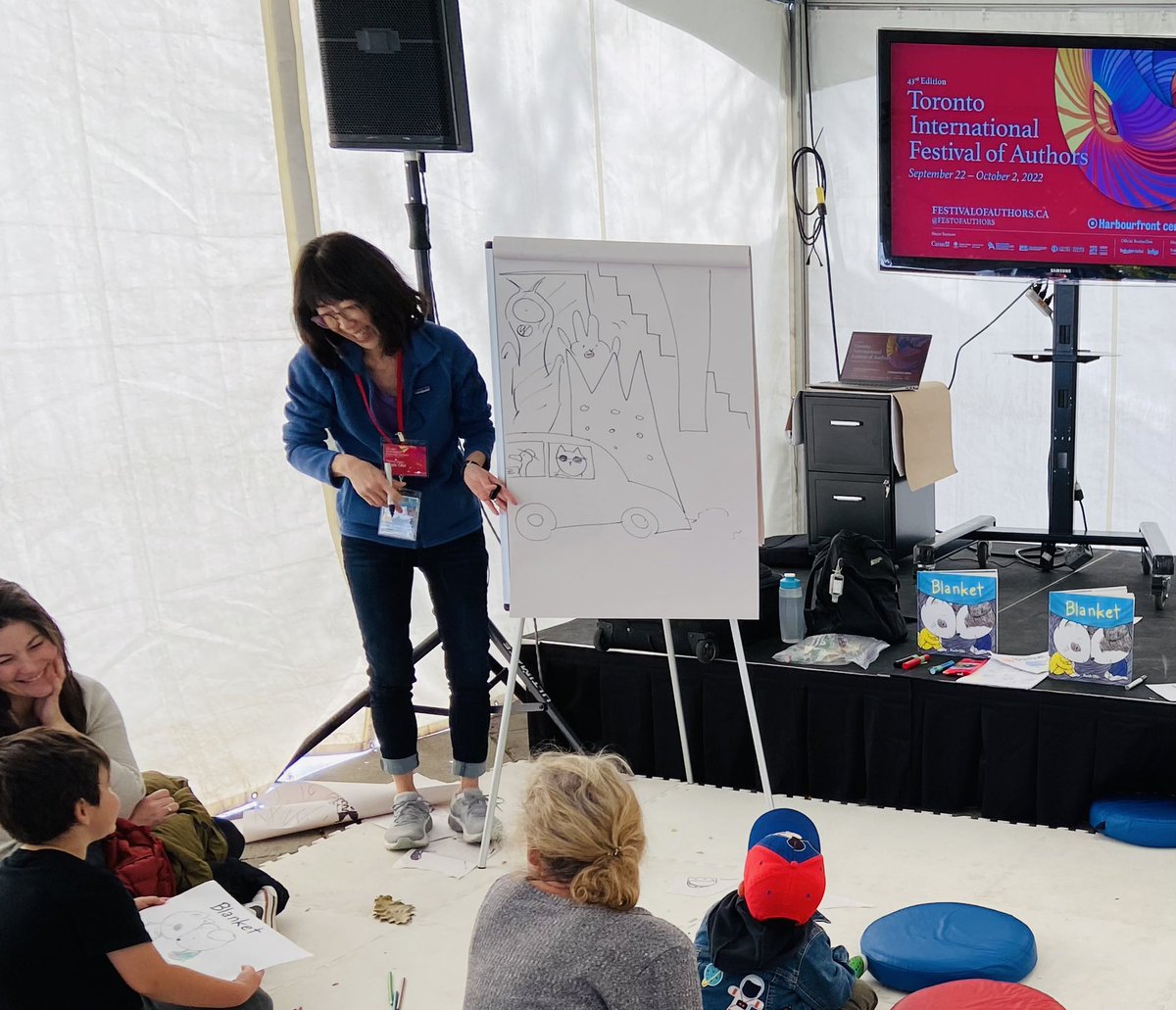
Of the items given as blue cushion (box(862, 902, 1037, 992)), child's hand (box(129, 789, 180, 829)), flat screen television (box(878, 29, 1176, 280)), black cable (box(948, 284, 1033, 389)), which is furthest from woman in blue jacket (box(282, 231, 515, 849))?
black cable (box(948, 284, 1033, 389))

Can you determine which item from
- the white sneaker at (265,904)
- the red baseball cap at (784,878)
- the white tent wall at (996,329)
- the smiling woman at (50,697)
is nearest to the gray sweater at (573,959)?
the red baseball cap at (784,878)

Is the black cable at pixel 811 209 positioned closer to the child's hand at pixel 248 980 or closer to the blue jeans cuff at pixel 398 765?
the blue jeans cuff at pixel 398 765

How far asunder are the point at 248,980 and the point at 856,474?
262 centimetres

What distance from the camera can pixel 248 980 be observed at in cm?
210

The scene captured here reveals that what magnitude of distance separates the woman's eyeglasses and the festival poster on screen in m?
2.30

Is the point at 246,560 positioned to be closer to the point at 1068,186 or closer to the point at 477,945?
the point at 477,945

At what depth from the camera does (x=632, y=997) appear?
1.43 m

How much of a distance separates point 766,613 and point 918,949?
131 cm

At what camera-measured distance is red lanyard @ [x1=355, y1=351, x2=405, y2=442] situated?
9.37 ft

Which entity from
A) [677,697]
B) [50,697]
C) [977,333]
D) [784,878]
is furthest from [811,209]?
[784,878]

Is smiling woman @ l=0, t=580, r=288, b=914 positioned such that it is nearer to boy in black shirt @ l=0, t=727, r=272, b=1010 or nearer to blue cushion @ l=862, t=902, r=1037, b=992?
boy in black shirt @ l=0, t=727, r=272, b=1010

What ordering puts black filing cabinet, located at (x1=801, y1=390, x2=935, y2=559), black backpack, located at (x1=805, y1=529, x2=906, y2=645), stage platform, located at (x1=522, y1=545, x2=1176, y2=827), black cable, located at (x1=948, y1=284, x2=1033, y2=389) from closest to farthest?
stage platform, located at (x1=522, y1=545, x2=1176, y2=827) → black backpack, located at (x1=805, y1=529, x2=906, y2=645) → black filing cabinet, located at (x1=801, y1=390, x2=935, y2=559) → black cable, located at (x1=948, y1=284, x2=1033, y2=389)

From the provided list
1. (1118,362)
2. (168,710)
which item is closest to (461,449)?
(168,710)

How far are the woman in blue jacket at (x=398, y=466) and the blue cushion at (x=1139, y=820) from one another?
1485mm
